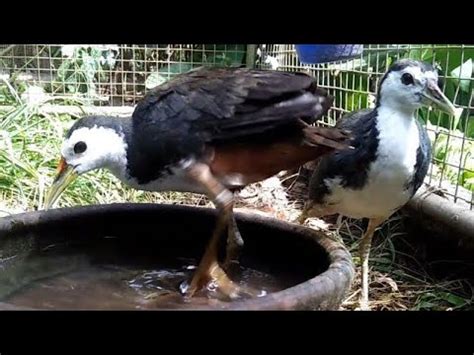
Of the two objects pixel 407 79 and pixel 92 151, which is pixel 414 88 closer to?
pixel 407 79

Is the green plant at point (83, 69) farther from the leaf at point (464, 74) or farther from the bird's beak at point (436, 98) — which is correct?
the bird's beak at point (436, 98)

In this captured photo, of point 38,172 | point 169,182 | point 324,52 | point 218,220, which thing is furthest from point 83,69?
point 218,220

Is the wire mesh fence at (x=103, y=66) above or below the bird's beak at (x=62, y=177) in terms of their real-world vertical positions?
above

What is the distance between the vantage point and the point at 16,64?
2.79 m

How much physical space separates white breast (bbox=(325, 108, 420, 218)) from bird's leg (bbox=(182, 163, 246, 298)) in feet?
1.18

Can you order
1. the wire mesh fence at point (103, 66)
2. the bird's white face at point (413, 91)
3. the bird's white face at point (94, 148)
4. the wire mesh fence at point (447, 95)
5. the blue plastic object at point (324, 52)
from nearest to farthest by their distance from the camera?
the bird's white face at point (94, 148) < the bird's white face at point (413, 91) < the blue plastic object at point (324, 52) < the wire mesh fence at point (447, 95) < the wire mesh fence at point (103, 66)

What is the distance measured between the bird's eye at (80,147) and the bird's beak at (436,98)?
29.8 inches

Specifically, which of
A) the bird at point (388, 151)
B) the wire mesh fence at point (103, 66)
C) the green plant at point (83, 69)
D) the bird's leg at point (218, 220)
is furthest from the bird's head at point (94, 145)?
the green plant at point (83, 69)

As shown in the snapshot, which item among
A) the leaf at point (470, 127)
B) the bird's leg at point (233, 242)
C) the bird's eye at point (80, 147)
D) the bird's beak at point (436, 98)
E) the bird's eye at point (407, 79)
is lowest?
the bird's leg at point (233, 242)

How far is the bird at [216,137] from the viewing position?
1373 mm

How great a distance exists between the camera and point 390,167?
5.10ft

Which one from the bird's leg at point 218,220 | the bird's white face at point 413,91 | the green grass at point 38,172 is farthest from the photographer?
the green grass at point 38,172
